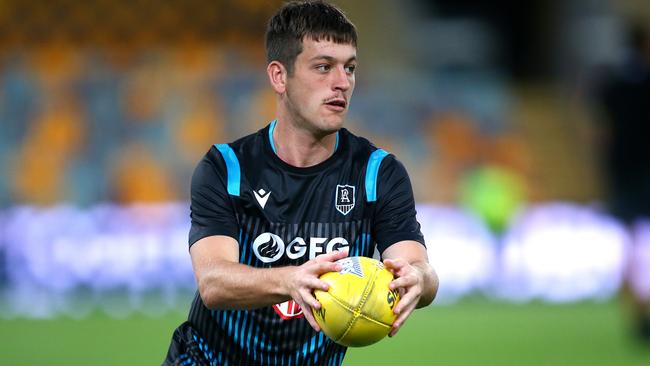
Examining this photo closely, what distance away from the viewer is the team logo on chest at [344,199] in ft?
14.9

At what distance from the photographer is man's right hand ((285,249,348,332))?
377 centimetres

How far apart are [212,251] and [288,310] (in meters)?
0.45

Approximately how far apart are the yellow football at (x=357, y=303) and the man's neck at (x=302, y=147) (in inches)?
31.6

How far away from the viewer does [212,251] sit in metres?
4.29

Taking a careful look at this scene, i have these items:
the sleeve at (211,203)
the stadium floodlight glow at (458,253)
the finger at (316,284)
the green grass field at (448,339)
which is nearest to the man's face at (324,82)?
the sleeve at (211,203)

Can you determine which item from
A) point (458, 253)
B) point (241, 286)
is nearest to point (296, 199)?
point (241, 286)

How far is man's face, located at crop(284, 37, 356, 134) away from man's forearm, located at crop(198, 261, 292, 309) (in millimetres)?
727

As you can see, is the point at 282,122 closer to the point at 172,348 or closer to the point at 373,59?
the point at 172,348

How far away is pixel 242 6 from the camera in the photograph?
15.8 m

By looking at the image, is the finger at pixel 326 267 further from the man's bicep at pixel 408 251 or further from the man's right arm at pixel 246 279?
the man's bicep at pixel 408 251

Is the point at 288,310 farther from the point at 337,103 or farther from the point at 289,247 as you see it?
the point at 337,103

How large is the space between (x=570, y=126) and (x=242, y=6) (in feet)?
16.8

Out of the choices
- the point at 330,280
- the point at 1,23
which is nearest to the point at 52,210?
the point at 1,23

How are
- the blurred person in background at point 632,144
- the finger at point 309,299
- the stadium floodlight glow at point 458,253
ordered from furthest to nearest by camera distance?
the stadium floodlight glow at point 458,253
the blurred person in background at point 632,144
the finger at point 309,299
